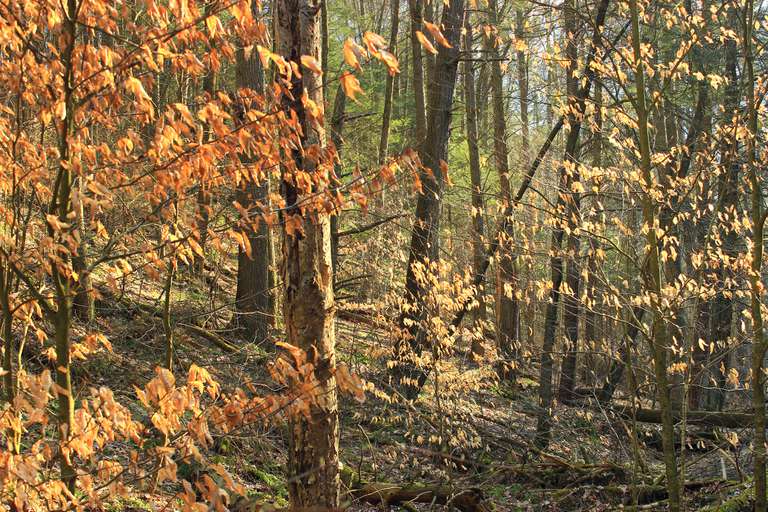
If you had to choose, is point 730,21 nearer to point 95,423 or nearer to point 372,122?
point 372,122

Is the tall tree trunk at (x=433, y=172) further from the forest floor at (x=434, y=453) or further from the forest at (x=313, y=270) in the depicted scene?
the forest floor at (x=434, y=453)

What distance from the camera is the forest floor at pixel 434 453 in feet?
22.6

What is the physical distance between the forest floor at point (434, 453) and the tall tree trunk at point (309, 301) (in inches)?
51.9

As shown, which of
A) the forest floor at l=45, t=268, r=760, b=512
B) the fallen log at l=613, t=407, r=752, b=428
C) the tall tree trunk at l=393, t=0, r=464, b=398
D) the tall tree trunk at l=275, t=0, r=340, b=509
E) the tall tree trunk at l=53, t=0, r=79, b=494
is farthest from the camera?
the fallen log at l=613, t=407, r=752, b=428

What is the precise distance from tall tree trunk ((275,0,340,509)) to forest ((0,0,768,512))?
2 centimetres

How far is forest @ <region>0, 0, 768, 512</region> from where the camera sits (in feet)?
10.3

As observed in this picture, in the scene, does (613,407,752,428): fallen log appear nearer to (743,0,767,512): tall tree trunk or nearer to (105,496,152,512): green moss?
(743,0,767,512): tall tree trunk

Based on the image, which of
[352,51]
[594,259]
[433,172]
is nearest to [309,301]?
[352,51]

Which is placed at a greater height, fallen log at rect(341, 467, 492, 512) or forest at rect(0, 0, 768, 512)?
forest at rect(0, 0, 768, 512)

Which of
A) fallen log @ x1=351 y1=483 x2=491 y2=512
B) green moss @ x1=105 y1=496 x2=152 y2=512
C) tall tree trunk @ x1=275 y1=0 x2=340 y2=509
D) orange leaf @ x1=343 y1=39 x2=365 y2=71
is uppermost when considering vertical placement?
orange leaf @ x1=343 y1=39 x2=365 y2=71

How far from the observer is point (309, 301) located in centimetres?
446

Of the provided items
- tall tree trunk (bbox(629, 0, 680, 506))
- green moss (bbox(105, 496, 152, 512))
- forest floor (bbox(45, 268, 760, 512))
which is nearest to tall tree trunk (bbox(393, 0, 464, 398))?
forest floor (bbox(45, 268, 760, 512))

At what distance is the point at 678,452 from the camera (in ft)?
34.4

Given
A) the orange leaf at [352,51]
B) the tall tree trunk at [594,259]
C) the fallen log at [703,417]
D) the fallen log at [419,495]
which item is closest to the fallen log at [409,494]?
the fallen log at [419,495]
